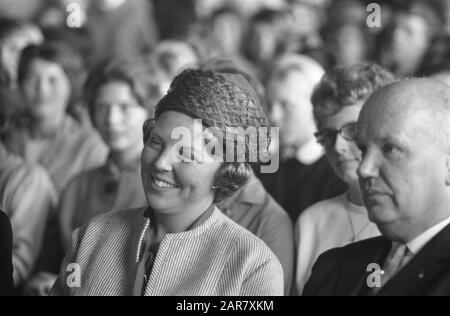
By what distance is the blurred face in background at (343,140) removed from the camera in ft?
5.66

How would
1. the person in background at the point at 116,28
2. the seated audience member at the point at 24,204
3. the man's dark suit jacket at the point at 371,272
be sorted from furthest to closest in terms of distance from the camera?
1. the person in background at the point at 116,28
2. the seated audience member at the point at 24,204
3. the man's dark suit jacket at the point at 371,272

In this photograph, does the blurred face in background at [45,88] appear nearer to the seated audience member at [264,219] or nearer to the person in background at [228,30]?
the seated audience member at [264,219]

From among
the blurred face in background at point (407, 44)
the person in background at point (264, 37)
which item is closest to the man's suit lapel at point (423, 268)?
the blurred face in background at point (407, 44)

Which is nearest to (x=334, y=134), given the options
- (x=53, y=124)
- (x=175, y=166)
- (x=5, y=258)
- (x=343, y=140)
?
(x=343, y=140)

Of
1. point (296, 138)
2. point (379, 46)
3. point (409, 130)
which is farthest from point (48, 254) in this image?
point (379, 46)

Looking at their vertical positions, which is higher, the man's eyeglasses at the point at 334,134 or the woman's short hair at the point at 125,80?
the woman's short hair at the point at 125,80

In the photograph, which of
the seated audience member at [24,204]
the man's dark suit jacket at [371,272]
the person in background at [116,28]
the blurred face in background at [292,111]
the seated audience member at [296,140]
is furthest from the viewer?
the person in background at [116,28]

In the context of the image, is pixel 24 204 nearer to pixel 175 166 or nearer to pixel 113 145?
pixel 113 145

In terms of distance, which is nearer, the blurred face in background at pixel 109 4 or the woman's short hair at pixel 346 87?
the woman's short hair at pixel 346 87

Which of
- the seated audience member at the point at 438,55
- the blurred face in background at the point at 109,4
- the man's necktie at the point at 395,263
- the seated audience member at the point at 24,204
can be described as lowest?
the seated audience member at the point at 24,204

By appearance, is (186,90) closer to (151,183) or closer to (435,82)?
(151,183)

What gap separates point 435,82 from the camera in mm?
1255

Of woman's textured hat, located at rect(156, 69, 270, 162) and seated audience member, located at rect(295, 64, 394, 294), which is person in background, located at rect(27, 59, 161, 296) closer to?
seated audience member, located at rect(295, 64, 394, 294)
